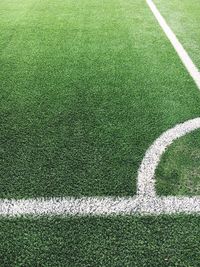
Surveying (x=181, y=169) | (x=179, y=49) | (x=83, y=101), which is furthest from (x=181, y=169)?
(x=179, y=49)

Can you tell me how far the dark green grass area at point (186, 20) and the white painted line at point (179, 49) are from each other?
64 millimetres

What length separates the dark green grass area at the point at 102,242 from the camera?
2262 mm

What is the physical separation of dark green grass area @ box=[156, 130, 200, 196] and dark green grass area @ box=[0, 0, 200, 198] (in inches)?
8.3

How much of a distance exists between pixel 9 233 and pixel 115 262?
67cm

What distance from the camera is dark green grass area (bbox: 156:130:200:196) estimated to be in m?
2.75


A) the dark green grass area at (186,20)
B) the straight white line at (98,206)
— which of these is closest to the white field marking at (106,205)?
the straight white line at (98,206)

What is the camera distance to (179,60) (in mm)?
4789

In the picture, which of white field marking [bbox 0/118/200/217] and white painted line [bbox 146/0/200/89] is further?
white painted line [bbox 146/0/200/89]

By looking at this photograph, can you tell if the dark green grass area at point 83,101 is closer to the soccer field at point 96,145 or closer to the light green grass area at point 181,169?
the soccer field at point 96,145

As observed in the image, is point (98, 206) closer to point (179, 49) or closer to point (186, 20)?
point (179, 49)

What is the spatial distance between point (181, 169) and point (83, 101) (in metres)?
1.31

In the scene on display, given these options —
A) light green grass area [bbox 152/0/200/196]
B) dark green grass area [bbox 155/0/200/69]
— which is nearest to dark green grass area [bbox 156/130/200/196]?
light green grass area [bbox 152/0/200/196]

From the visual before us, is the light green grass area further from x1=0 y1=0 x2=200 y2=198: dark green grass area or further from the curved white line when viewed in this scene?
x1=0 y1=0 x2=200 y2=198: dark green grass area

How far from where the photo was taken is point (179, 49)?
5133mm
